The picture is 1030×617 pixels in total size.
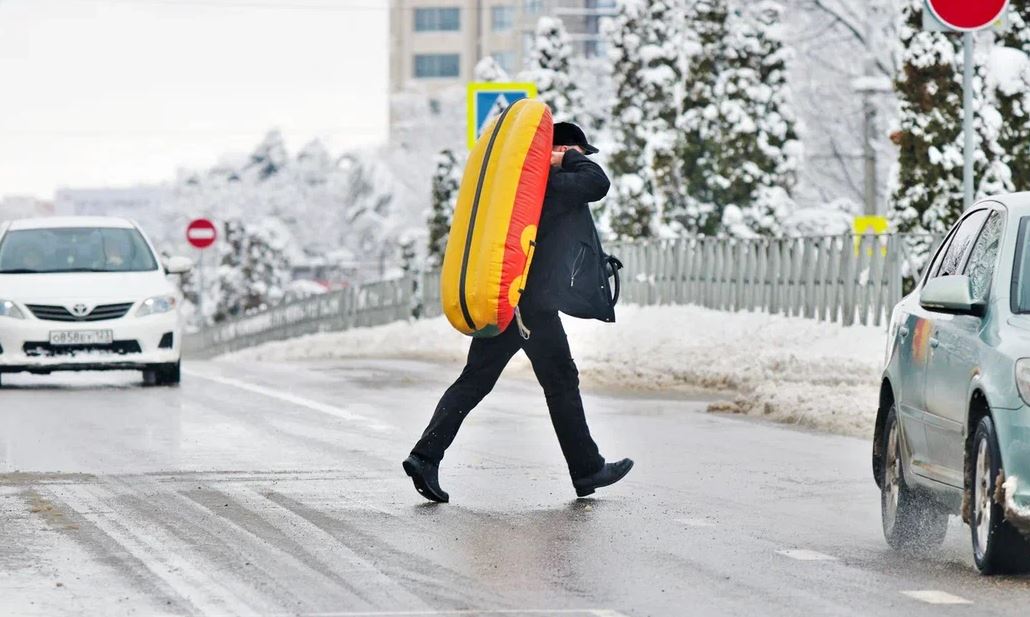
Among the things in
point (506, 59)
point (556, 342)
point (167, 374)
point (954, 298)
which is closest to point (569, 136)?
point (556, 342)

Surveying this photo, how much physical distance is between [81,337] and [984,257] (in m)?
12.9

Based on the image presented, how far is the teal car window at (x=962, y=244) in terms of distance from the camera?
9.06 metres

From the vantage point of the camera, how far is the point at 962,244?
9281mm

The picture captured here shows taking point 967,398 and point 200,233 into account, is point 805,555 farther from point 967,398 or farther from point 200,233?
point 200,233

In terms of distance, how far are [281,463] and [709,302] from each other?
69.4 feet

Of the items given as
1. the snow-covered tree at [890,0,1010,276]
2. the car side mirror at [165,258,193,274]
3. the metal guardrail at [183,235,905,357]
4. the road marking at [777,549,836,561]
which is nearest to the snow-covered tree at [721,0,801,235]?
the metal guardrail at [183,235,905,357]

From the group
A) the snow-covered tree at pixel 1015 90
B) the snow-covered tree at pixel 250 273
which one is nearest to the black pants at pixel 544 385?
the snow-covered tree at pixel 1015 90

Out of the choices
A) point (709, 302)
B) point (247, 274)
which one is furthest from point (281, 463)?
point (247, 274)

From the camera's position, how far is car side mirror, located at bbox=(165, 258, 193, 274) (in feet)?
70.8

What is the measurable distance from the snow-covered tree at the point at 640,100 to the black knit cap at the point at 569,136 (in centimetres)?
4385

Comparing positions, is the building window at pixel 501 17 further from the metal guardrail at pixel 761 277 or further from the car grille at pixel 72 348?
the car grille at pixel 72 348

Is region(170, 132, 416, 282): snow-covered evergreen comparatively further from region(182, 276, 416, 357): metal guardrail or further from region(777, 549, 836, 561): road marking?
region(777, 549, 836, 561): road marking

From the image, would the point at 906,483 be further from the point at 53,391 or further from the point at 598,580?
the point at 53,391

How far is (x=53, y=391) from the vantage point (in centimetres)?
1988
